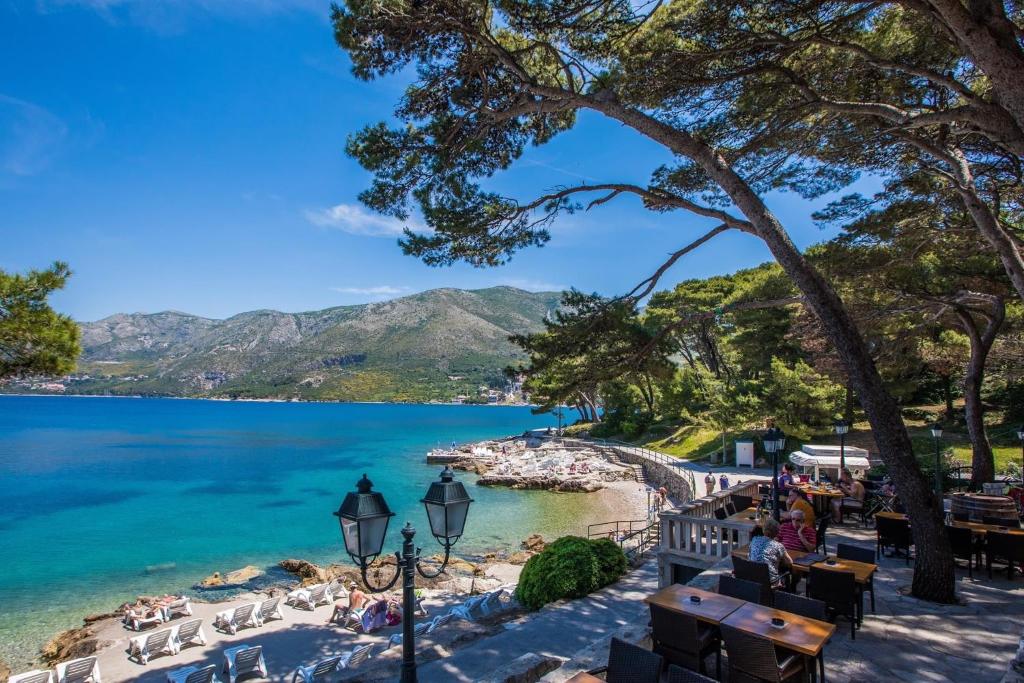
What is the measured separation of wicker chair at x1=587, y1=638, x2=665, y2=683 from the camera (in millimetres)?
3613

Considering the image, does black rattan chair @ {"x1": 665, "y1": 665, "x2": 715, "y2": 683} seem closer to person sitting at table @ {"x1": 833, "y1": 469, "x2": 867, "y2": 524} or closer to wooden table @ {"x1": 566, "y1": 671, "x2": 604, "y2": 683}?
wooden table @ {"x1": 566, "y1": 671, "x2": 604, "y2": 683}

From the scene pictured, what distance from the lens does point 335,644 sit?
10469mm

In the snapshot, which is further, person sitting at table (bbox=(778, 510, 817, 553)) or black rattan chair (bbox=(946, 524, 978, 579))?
black rattan chair (bbox=(946, 524, 978, 579))

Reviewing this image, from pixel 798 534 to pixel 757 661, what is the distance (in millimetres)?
3635

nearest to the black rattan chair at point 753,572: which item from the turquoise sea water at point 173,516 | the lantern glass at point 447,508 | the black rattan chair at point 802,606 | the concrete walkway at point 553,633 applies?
the black rattan chair at point 802,606

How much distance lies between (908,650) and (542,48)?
29.2ft

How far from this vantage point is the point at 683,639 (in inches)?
172

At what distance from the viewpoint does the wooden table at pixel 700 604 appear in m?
4.38

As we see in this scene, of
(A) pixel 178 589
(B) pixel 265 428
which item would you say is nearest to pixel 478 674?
(A) pixel 178 589

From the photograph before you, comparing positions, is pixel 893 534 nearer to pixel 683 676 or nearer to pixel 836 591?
pixel 836 591

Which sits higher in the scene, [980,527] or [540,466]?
[980,527]

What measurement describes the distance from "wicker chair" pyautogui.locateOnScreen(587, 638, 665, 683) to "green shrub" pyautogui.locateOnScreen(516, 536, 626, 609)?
5.74m

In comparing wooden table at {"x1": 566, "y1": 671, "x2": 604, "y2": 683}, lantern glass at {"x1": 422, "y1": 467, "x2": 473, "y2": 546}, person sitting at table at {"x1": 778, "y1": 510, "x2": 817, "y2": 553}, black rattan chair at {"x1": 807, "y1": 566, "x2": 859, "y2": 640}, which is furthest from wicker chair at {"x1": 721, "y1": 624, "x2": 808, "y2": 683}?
person sitting at table at {"x1": 778, "y1": 510, "x2": 817, "y2": 553}

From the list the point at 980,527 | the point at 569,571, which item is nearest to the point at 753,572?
the point at 569,571
